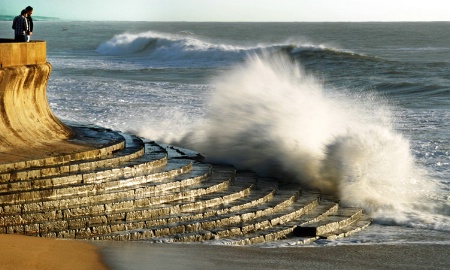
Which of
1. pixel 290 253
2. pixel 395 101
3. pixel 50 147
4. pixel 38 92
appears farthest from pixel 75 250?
pixel 395 101

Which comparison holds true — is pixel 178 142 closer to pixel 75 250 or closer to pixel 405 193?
pixel 405 193

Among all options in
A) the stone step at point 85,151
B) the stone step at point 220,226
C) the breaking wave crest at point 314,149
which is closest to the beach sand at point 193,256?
the stone step at point 220,226

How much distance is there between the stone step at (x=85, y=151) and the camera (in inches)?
329

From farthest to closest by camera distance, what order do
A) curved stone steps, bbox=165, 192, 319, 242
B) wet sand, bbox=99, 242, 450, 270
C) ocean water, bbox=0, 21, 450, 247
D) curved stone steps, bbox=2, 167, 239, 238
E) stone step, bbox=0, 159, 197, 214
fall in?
ocean water, bbox=0, 21, 450, 247 → curved stone steps, bbox=165, 192, 319, 242 → stone step, bbox=0, 159, 197, 214 → curved stone steps, bbox=2, 167, 239, 238 → wet sand, bbox=99, 242, 450, 270

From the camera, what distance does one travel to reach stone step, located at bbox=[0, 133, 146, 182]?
8.05 m

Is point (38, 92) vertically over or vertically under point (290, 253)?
over

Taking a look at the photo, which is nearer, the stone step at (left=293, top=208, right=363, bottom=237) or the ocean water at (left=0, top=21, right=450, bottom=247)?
the stone step at (left=293, top=208, right=363, bottom=237)

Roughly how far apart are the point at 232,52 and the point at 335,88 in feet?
68.5

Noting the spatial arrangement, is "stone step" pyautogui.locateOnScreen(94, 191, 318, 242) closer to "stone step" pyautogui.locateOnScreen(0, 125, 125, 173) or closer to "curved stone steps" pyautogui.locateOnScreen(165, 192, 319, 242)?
"curved stone steps" pyautogui.locateOnScreen(165, 192, 319, 242)

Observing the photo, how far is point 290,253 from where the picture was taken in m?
7.64

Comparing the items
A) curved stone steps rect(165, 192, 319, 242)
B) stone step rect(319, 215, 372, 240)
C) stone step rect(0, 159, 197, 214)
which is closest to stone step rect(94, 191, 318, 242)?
curved stone steps rect(165, 192, 319, 242)

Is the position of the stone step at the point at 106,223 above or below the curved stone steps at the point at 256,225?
above

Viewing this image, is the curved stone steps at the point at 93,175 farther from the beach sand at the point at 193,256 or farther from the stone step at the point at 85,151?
the beach sand at the point at 193,256

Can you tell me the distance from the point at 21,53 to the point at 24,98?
0.48 metres
